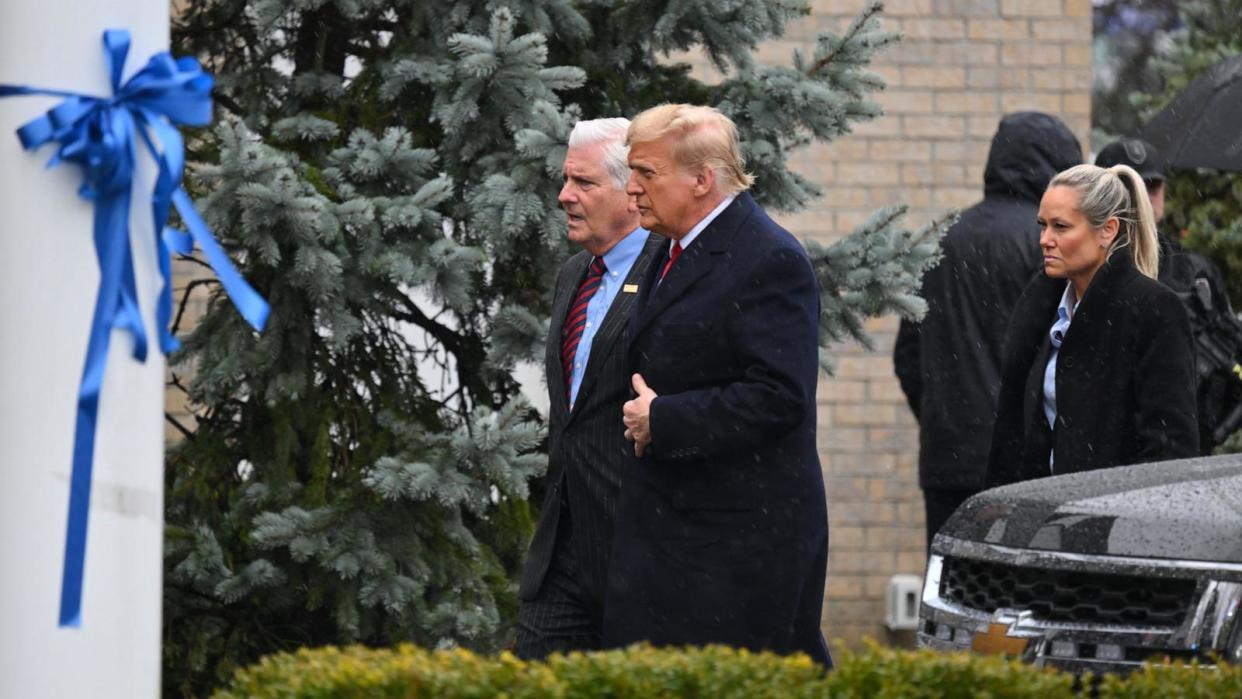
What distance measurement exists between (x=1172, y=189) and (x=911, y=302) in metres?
6.42

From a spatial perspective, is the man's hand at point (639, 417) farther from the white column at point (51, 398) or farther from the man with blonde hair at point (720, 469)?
the white column at point (51, 398)

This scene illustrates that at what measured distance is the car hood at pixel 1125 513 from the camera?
168 inches

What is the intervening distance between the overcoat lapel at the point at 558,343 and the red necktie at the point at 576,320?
0.01 m

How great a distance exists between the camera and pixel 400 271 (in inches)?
226

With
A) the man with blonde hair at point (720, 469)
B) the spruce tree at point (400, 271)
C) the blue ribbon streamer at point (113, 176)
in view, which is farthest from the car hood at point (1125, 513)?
the blue ribbon streamer at point (113, 176)

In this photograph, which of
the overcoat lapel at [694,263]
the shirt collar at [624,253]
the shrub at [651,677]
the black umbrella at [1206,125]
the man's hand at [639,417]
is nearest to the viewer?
the shrub at [651,677]

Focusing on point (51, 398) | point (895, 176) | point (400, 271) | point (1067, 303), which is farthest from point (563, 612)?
point (895, 176)

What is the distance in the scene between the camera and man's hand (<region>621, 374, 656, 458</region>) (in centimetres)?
464

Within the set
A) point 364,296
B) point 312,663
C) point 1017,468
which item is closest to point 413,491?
point 364,296

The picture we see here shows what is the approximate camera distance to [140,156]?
2.91m

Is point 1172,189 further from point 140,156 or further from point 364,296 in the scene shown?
point 140,156

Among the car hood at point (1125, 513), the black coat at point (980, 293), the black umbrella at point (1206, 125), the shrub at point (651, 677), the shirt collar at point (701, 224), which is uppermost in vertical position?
the black umbrella at point (1206, 125)

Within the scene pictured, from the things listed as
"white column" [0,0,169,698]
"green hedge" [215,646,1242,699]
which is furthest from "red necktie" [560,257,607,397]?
"white column" [0,0,169,698]

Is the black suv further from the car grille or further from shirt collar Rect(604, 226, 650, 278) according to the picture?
shirt collar Rect(604, 226, 650, 278)
